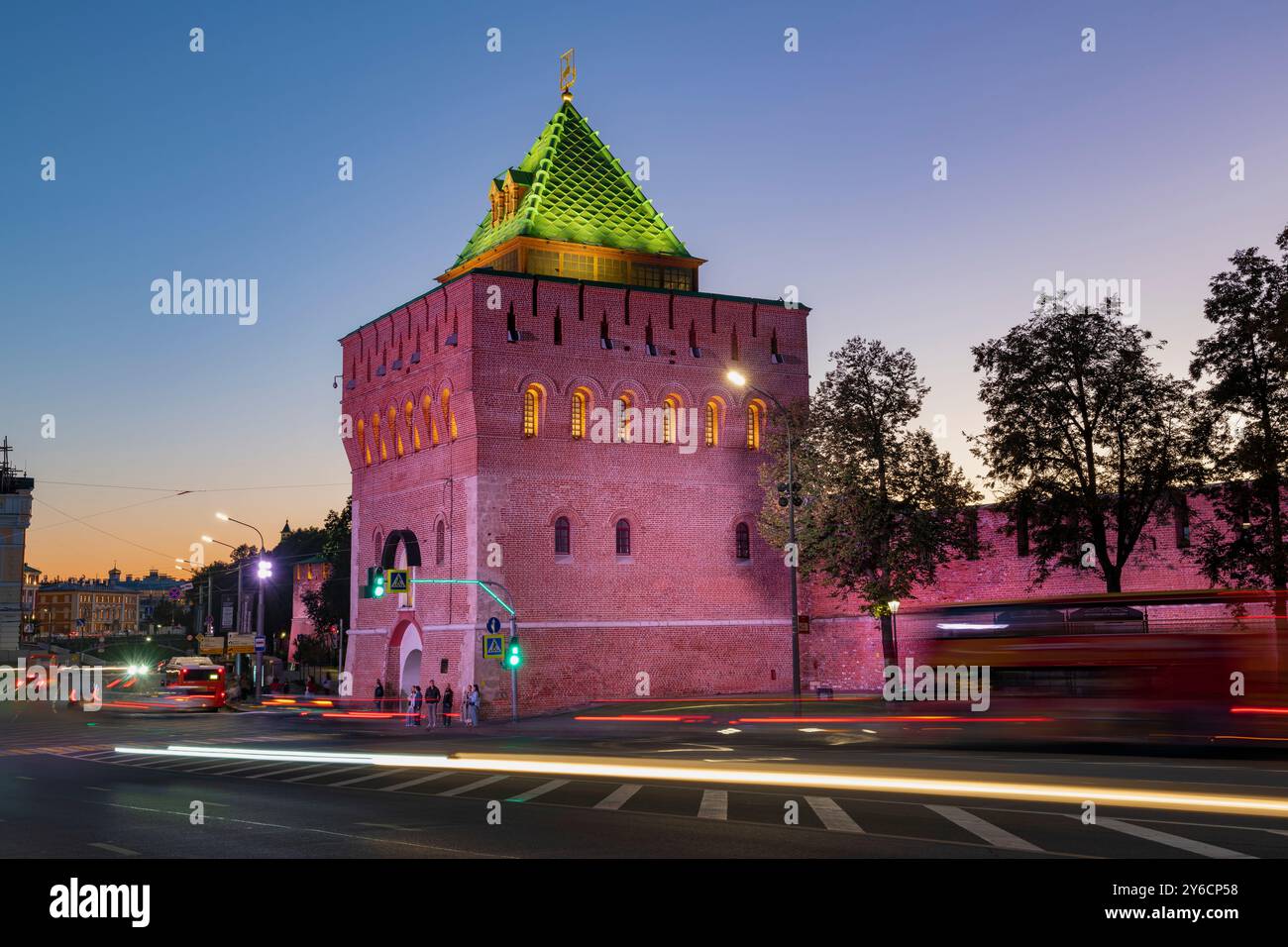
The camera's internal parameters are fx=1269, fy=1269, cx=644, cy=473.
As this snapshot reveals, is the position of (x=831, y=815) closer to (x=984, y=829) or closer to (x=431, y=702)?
→ (x=984, y=829)

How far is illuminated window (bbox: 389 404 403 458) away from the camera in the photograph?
54.5m

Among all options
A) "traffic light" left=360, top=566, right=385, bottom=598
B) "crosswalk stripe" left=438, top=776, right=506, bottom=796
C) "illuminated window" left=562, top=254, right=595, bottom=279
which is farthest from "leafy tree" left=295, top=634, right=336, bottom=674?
"crosswalk stripe" left=438, top=776, right=506, bottom=796

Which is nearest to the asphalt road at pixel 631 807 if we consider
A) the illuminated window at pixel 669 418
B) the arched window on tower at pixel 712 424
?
the illuminated window at pixel 669 418

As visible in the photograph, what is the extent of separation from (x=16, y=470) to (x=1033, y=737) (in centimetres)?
12341

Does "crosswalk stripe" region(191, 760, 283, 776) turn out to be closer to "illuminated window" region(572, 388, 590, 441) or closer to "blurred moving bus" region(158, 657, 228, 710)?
"illuminated window" region(572, 388, 590, 441)

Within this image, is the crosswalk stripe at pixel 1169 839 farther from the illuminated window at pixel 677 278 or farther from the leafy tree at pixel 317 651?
the leafy tree at pixel 317 651

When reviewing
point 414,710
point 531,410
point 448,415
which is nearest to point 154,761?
point 414,710

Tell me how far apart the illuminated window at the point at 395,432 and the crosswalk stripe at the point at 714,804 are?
3884 cm

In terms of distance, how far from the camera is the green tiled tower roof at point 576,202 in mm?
54000

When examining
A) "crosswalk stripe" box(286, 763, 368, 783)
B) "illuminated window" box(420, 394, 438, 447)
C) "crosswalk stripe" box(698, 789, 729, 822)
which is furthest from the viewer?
"illuminated window" box(420, 394, 438, 447)

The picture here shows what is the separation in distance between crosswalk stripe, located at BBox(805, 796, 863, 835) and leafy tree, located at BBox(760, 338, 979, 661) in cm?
3209
